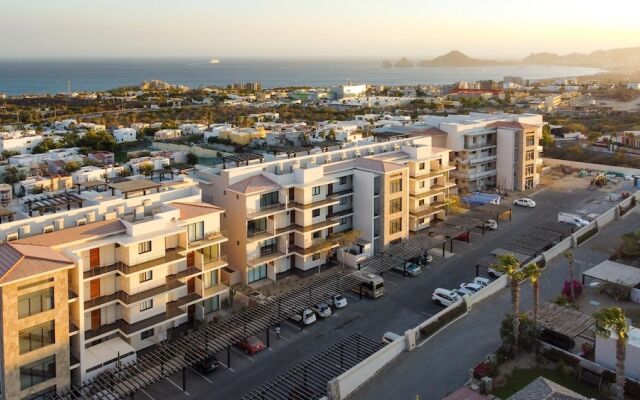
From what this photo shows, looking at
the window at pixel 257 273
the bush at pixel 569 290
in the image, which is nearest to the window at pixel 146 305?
the window at pixel 257 273

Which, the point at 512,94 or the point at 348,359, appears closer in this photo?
the point at 348,359

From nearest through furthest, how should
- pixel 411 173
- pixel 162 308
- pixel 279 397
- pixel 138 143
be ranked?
pixel 279 397
pixel 162 308
pixel 411 173
pixel 138 143

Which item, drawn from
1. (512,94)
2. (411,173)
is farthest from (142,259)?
(512,94)

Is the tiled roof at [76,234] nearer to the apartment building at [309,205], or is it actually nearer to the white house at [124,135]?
the apartment building at [309,205]

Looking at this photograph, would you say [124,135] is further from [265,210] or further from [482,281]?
[482,281]

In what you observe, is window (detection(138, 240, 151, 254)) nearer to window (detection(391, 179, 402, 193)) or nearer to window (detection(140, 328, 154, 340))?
window (detection(140, 328, 154, 340))

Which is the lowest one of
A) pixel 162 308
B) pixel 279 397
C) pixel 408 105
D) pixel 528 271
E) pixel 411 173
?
pixel 279 397

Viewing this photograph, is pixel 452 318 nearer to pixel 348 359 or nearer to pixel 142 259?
pixel 348 359
